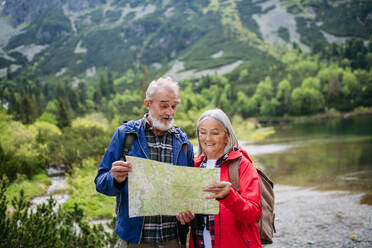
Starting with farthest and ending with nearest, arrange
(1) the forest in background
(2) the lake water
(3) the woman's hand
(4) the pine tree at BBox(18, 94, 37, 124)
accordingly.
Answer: (4) the pine tree at BBox(18, 94, 37, 124), (1) the forest in background, (2) the lake water, (3) the woman's hand

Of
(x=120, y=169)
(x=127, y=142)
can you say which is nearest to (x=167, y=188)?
(x=120, y=169)

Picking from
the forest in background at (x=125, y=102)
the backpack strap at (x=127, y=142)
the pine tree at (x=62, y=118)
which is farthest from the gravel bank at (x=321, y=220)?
the pine tree at (x=62, y=118)

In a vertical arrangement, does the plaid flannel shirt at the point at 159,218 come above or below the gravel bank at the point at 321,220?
above

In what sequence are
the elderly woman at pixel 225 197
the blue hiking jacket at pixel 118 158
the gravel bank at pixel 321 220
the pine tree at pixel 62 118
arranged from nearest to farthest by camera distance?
the elderly woman at pixel 225 197, the blue hiking jacket at pixel 118 158, the gravel bank at pixel 321 220, the pine tree at pixel 62 118

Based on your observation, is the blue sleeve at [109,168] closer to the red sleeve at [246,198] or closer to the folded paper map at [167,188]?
the folded paper map at [167,188]

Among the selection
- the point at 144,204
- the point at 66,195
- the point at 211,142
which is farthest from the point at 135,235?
the point at 66,195

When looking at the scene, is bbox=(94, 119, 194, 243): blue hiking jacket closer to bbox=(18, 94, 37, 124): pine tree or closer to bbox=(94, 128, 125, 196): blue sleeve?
bbox=(94, 128, 125, 196): blue sleeve

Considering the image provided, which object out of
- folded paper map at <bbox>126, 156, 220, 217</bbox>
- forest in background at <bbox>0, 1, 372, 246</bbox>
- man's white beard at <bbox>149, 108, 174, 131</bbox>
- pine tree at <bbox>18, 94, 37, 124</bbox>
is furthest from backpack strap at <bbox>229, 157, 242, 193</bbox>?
pine tree at <bbox>18, 94, 37, 124</bbox>

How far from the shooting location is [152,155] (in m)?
2.49

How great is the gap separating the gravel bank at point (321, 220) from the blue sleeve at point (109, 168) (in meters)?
5.63

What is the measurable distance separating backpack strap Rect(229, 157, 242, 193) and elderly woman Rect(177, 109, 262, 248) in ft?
0.08

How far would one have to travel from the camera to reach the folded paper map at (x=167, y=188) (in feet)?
6.24

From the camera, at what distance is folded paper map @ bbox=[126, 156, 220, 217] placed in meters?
1.90

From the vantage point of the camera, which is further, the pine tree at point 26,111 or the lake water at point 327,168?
the pine tree at point 26,111
